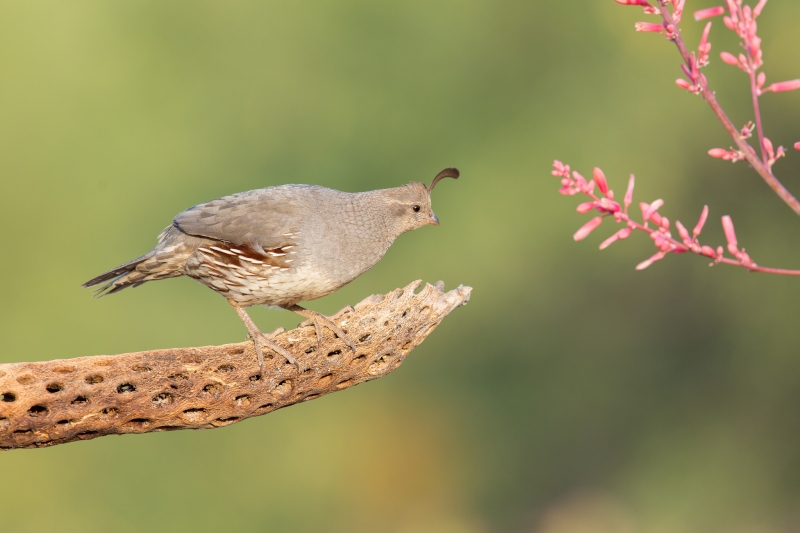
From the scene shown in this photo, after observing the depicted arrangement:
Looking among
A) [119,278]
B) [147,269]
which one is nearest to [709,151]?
[147,269]

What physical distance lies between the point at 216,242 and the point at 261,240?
0.31 metres

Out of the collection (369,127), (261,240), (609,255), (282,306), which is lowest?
(609,255)

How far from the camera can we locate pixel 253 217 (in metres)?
4.48

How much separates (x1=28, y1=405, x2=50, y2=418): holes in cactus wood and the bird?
1.03 m

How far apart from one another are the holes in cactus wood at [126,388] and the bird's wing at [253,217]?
1.09m

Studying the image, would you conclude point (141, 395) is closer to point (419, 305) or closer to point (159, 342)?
point (419, 305)

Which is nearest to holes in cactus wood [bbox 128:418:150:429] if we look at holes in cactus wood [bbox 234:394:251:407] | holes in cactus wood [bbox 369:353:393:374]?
holes in cactus wood [bbox 234:394:251:407]

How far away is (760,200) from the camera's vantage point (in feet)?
29.5

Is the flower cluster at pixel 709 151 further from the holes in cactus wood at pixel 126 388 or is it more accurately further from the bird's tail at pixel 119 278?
the bird's tail at pixel 119 278

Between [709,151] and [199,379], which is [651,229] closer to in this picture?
[709,151]

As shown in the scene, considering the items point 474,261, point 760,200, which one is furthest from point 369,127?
point 760,200

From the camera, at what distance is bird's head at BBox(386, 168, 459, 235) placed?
4652 mm

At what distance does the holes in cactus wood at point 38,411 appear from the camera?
3.37m

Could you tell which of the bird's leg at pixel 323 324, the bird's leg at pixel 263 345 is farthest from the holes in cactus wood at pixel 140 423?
the bird's leg at pixel 323 324
